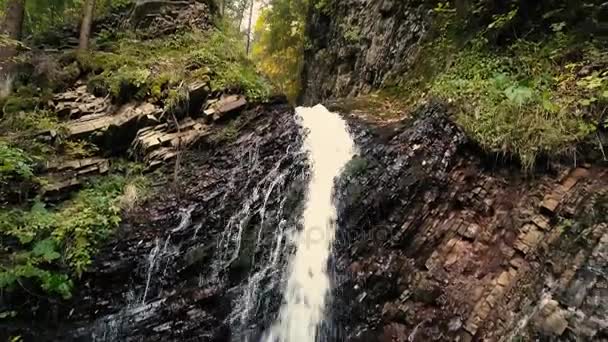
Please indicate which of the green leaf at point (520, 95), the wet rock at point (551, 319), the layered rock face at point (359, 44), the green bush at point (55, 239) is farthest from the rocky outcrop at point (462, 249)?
the layered rock face at point (359, 44)

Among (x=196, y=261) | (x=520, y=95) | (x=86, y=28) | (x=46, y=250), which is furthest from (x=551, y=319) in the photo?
(x=86, y=28)

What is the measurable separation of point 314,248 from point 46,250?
3.64 m

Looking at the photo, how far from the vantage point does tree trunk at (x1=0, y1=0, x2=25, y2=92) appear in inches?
337

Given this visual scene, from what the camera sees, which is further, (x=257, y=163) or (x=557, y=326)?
(x=257, y=163)

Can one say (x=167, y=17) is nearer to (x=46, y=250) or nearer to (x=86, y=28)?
(x=86, y=28)

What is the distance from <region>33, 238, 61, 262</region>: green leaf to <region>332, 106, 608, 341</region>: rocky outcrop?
380 centimetres

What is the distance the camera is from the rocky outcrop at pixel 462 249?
4.51 metres

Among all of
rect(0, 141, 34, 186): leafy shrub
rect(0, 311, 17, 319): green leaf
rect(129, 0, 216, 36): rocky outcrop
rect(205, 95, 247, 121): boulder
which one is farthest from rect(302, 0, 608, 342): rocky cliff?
rect(129, 0, 216, 36): rocky outcrop

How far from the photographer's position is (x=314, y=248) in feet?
20.8

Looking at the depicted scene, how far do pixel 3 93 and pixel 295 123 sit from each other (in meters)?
5.68

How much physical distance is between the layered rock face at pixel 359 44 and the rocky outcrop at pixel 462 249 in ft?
15.5

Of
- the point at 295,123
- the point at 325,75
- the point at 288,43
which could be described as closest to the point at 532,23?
the point at 295,123

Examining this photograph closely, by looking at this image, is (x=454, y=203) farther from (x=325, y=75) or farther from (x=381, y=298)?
(x=325, y=75)

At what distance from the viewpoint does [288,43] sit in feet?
62.1
